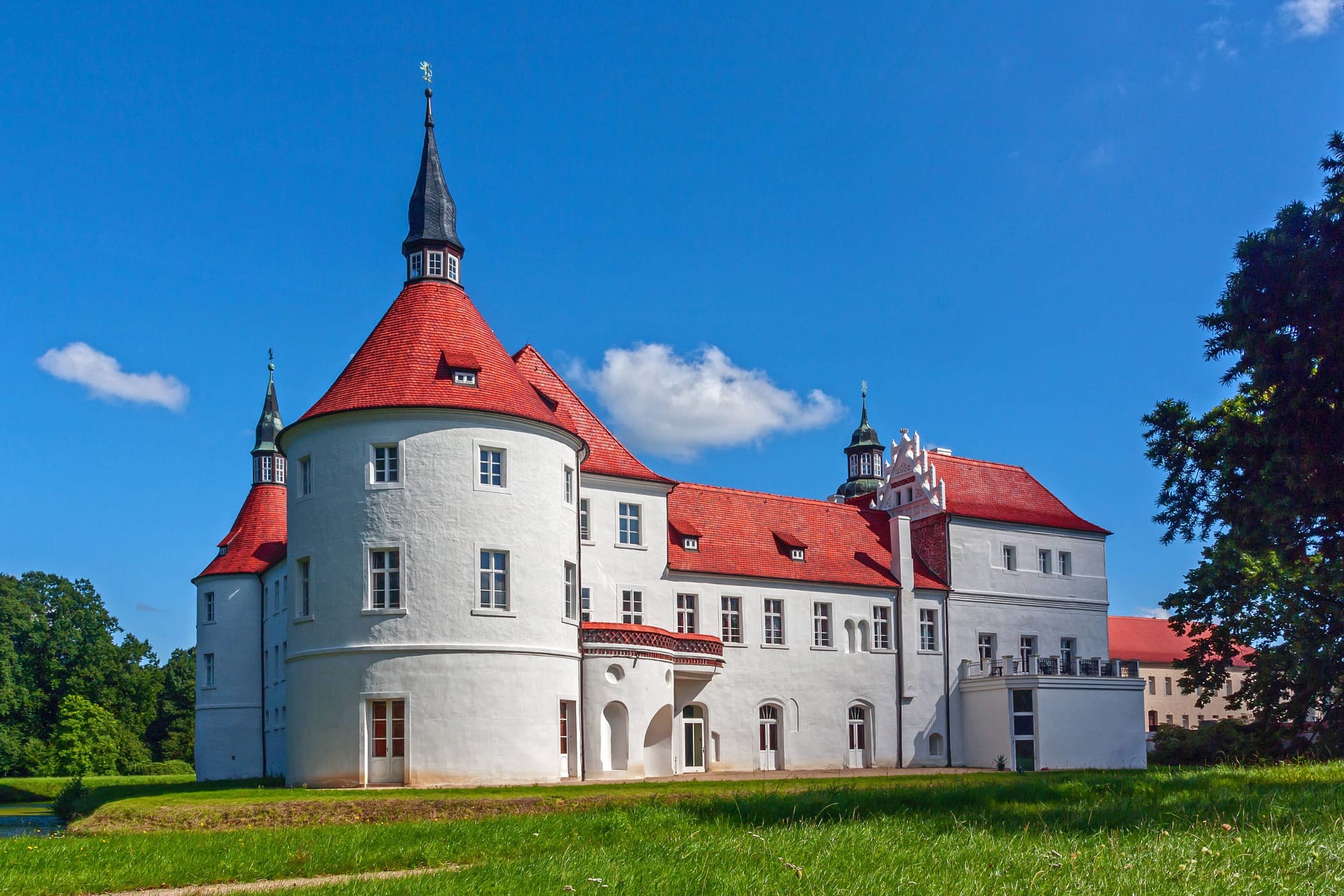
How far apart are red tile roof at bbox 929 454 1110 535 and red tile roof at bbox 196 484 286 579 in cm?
2472

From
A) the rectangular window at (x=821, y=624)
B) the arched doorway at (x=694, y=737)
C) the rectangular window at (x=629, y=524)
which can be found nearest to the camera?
the rectangular window at (x=629, y=524)

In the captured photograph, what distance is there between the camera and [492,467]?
30.3m

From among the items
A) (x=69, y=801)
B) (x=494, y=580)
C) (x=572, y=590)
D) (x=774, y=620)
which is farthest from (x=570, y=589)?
(x=69, y=801)

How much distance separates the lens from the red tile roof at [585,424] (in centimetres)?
3706

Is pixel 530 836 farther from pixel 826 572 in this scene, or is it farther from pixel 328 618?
pixel 826 572

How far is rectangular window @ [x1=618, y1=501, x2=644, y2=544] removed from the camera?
3778 cm

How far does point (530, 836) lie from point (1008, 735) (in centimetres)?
3022

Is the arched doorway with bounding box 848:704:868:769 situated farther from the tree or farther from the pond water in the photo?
the pond water

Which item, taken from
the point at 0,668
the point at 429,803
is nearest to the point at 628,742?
the point at 429,803

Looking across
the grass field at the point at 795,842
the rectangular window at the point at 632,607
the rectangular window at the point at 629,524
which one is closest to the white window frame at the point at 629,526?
the rectangular window at the point at 629,524

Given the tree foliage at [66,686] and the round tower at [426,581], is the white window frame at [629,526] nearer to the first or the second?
the round tower at [426,581]

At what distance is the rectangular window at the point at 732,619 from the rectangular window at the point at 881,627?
5.50 meters

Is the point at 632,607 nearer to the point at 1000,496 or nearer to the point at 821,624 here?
the point at 821,624

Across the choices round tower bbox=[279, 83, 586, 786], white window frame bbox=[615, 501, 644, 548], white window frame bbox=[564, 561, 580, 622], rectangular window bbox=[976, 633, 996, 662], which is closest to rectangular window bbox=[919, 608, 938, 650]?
rectangular window bbox=[976, 633, 996, 662]
